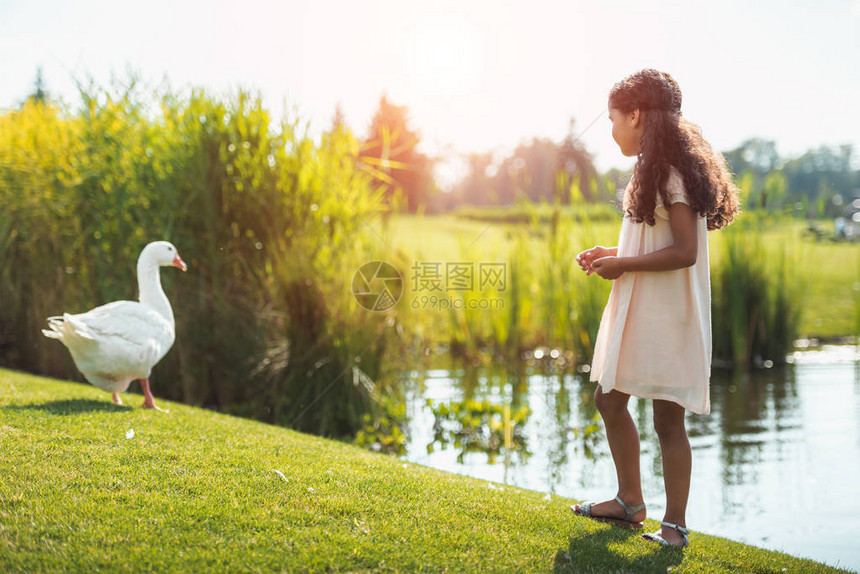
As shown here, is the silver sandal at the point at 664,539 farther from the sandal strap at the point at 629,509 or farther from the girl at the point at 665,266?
the sandal strap at the point at 629,509

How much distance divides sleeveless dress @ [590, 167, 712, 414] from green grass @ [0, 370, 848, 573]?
2.31 ft

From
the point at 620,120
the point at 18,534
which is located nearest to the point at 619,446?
the point at 620,120

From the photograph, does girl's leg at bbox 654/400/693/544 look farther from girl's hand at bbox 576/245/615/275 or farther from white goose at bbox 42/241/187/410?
white goose at bbox 42/241/187/410

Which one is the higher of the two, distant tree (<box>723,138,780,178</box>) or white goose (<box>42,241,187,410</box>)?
distant tree (<box>723,138,780,178</box>)

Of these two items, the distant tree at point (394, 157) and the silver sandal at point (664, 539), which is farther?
the distant tree at point (394, 157)

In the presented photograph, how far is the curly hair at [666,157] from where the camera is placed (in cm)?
291

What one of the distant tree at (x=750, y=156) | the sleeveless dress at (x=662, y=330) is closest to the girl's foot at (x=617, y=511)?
the sleeveless dress at (x=662, y=330)

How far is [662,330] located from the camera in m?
3.02

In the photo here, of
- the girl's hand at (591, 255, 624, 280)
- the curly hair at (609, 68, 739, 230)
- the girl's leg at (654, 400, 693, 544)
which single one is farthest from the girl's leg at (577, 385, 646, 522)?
the curly hair at (609, 68, 739, 230)

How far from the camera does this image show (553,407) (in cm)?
787

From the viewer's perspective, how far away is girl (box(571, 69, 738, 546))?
2922 millimetres

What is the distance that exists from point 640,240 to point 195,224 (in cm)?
544

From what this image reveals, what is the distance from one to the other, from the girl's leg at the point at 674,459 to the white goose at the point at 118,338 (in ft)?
10.9

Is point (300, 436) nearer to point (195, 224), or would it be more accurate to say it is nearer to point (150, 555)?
point (150, 555)
